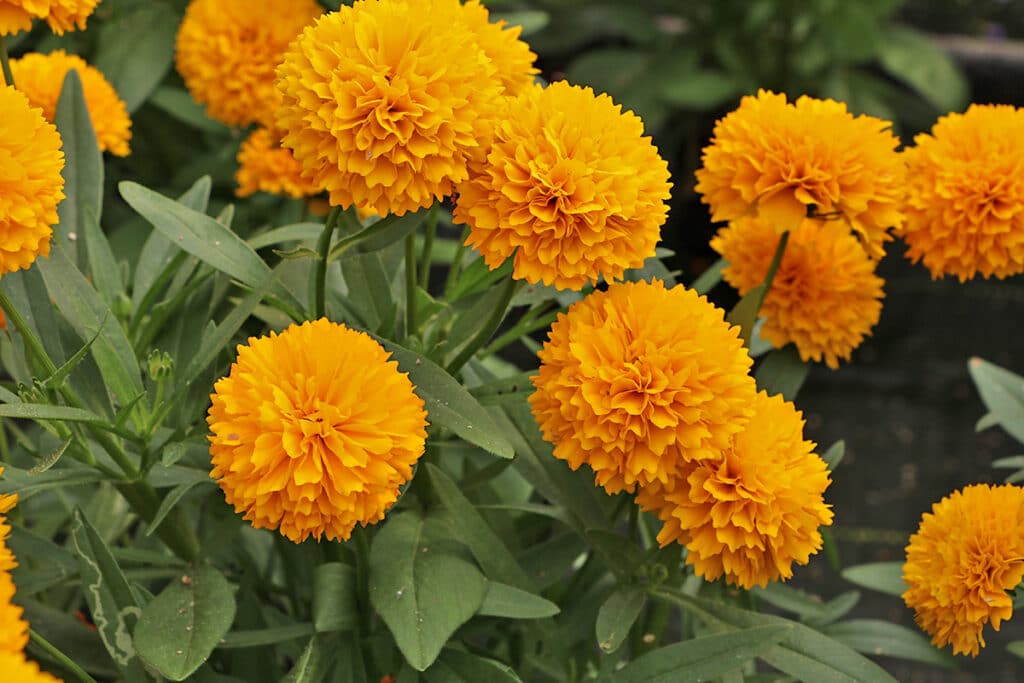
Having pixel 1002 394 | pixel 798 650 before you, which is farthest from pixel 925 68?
pixel 798 650

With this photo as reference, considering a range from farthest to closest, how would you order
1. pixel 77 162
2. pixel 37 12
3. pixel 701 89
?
pixel 701 89, pixel 77 162, pixel 37 12

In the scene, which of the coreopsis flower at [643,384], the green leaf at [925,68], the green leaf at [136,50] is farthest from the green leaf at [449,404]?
the green leaf at [925,68]

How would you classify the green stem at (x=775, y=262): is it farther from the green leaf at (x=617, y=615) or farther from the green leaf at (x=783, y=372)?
the green leaf at (x=617, y=615)

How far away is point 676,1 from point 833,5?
0.38m

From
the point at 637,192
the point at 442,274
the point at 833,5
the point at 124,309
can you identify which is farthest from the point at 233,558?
the point at 833,5

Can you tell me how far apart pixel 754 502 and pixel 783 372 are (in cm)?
25

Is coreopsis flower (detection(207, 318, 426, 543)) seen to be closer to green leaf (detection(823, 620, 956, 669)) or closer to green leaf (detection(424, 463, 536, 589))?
green leaf (detection(424, 463, 536, 589))

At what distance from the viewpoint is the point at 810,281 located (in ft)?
2.92

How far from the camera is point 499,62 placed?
0.75 metres

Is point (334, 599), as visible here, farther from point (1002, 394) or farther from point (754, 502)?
point (1002, 394)

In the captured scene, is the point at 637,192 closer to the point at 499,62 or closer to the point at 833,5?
the point at 499,62

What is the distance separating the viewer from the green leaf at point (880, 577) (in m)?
1.00

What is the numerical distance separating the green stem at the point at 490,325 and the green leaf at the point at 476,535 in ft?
0.25

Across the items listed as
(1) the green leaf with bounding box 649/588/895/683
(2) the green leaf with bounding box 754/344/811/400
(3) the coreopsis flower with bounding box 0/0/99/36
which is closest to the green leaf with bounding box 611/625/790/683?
(1) the green leaf with bounding box 649/588/895/683
